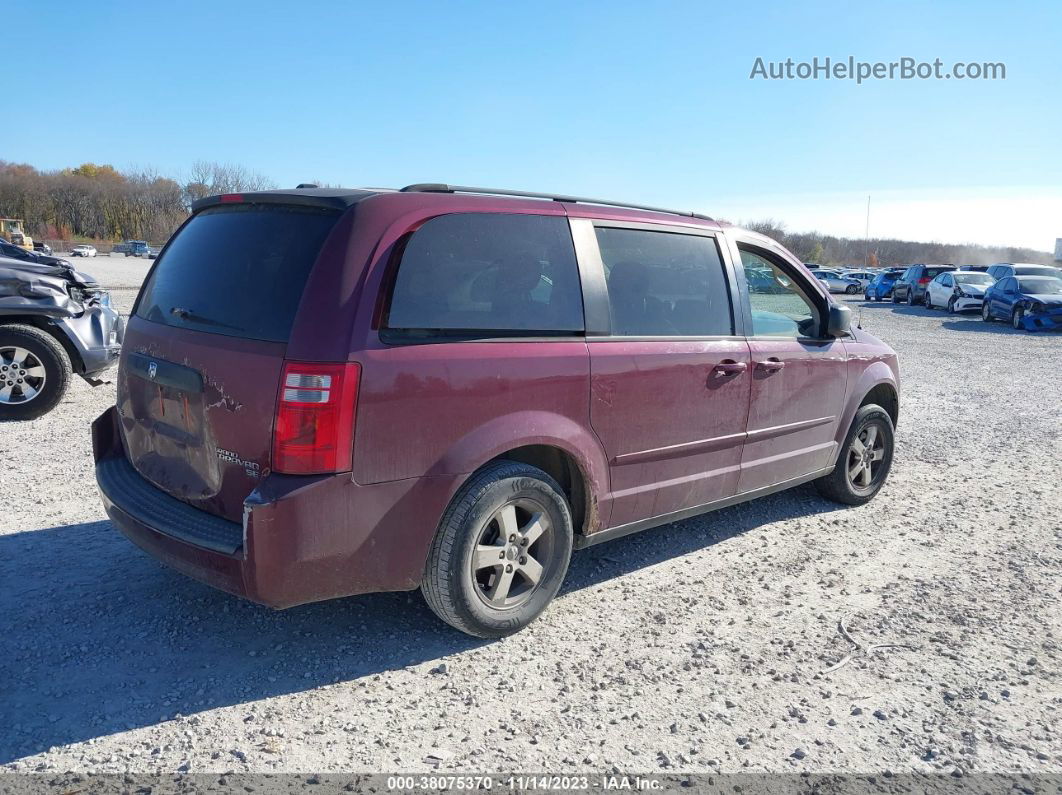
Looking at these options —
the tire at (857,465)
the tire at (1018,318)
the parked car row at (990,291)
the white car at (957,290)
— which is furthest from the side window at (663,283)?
the white car at (957,290)

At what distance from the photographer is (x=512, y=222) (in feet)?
11.8

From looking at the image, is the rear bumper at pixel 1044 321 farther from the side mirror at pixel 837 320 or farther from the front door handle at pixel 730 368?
the front door handle at pixel 730 368

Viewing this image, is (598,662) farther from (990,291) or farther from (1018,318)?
(990,291)

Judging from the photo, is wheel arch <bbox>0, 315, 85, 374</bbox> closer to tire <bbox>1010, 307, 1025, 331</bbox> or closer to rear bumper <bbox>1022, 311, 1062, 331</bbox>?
rear bumper <bbox>1022, 311, 1062, 331</bbox>

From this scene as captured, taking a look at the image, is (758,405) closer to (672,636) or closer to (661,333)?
(661,333)

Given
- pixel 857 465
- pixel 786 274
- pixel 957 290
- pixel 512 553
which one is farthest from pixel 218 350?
pixel 957 290

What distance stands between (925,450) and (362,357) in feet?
20.0

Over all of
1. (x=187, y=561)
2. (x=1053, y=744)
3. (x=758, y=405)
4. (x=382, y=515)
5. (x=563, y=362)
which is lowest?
(x=1053, y=744)

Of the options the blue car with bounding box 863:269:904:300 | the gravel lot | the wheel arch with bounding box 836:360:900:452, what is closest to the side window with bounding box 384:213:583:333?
the gravel lot

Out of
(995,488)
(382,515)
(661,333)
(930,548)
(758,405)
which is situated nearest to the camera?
(382,515)

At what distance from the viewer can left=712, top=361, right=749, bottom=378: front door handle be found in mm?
4309

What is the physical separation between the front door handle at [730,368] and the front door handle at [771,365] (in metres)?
0.15

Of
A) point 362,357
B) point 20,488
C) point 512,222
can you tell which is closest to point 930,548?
point 512,222

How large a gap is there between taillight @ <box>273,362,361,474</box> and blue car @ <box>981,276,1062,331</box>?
22.7 m
